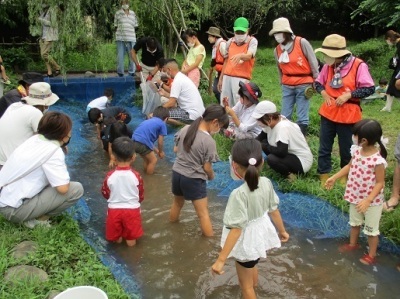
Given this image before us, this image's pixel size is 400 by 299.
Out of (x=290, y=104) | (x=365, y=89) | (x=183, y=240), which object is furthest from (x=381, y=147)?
(x=290, y=104)

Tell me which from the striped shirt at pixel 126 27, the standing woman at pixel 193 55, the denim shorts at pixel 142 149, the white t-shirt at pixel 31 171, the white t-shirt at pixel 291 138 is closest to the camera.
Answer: the white t-shirt at pixel 31 171

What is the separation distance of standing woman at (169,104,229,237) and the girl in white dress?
3.55ft

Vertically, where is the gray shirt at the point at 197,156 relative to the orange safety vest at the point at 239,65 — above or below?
below

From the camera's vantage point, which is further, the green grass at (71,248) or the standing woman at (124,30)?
the standing woman at (124,30)

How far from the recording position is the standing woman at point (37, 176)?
3.88 m

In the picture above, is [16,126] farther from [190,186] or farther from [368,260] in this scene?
[368,260]

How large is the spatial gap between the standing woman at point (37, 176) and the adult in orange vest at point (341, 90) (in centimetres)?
285

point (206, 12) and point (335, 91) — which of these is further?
point (206, 12)

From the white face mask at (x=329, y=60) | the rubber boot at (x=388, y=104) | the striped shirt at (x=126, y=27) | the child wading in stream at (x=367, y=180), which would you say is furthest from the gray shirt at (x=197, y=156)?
the striped shirt at (x=126, y=27)

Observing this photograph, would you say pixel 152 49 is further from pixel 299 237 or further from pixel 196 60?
pixel 299 237

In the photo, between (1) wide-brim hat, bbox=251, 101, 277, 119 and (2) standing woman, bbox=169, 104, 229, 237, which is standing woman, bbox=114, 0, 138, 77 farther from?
(2) standing woman, bbox=169, 104, 229, 237

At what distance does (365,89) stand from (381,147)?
98 cm

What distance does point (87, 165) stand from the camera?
6.48 m

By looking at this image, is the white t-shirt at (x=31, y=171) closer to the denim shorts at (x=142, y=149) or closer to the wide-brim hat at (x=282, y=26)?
the denim shorts at (x=142, y=149)
